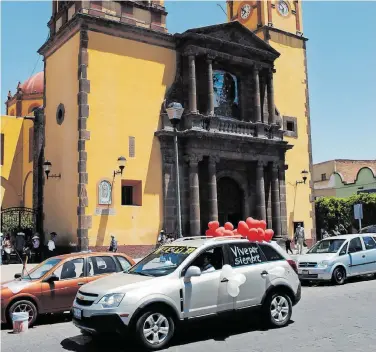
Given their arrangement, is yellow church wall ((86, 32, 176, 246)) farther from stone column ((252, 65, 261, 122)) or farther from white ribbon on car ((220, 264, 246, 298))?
white ribbon on car ((220, 264, 246, 298))

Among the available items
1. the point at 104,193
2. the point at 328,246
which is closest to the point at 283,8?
the point at 104,193

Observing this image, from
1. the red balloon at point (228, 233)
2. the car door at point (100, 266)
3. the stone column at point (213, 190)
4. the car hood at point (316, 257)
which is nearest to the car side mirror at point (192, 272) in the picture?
the red balloon at point (228, 233)

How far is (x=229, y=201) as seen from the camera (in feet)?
81.7

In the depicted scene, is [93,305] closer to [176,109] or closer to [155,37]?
[176,109]

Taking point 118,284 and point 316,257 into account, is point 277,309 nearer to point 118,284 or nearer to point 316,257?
point 118,284

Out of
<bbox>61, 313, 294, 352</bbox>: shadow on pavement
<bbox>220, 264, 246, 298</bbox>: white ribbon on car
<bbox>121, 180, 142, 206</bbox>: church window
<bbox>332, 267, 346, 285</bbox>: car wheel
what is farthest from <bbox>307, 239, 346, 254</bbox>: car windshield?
<bbox>121, 180, 142, 206</bbox>: church window

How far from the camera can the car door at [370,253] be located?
1519cm

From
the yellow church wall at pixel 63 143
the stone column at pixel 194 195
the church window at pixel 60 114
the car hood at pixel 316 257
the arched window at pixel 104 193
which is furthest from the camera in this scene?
the church window at pixel 60 114

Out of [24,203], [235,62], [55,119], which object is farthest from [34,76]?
[235,62]

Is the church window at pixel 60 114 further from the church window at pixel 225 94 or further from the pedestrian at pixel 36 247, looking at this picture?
the church window at pixel 225 94

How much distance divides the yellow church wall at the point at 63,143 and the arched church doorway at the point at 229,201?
25.1 ft

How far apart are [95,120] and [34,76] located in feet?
76.9

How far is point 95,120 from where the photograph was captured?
2080cm

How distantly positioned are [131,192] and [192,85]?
19.6ft
